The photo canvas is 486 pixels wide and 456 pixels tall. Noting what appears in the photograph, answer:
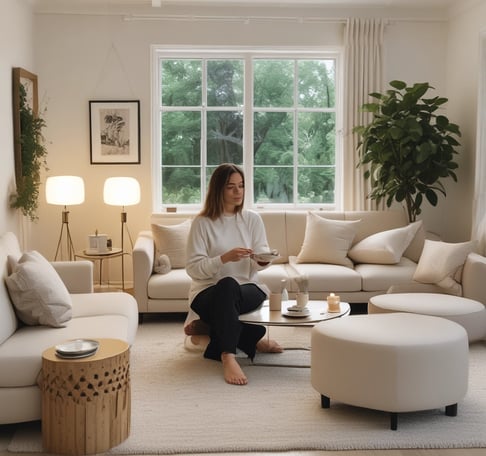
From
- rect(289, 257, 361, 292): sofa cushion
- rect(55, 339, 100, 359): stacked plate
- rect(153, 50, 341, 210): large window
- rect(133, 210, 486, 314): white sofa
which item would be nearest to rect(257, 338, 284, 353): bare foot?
rect(133, 210, 486, 314): white sofa

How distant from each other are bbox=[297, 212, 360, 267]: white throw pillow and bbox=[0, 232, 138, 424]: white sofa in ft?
6.03

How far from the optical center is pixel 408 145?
6043 millimetres

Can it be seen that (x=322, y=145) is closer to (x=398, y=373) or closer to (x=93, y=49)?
(x=93, y=49)

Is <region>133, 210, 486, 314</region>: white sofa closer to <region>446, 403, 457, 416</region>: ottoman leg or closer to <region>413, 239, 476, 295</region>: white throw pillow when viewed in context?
<region>413, 239, 476, 295</region>: white throw pillow

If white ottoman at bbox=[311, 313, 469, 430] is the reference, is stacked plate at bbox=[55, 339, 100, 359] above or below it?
above

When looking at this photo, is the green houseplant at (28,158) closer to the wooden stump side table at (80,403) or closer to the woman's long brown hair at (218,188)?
the woman's long brown hair at (218,188)

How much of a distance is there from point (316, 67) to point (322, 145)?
709 mm

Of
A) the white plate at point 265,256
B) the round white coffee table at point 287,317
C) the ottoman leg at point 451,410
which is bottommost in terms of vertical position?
the ottoman leg at point 451,410

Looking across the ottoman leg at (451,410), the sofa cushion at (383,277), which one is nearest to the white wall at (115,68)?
the sofa cushion at (383,277)

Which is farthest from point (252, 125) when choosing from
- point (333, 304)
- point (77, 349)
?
point (77, 349)

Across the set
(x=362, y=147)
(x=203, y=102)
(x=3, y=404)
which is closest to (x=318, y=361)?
(x=3, y=404)

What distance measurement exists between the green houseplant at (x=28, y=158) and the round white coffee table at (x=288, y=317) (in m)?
2.23

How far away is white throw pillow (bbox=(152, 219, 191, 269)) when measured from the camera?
19.0 feet

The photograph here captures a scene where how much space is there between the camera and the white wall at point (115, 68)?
643 centimetres
